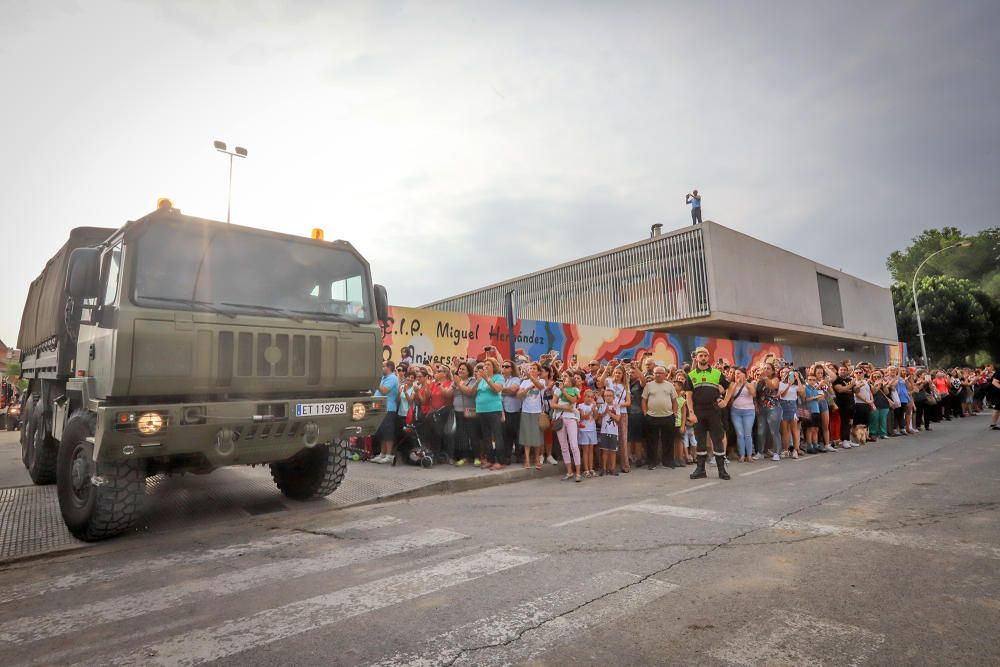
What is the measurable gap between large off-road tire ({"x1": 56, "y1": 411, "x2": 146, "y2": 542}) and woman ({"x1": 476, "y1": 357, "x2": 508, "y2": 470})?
4864 mm

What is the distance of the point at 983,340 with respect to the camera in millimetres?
46781

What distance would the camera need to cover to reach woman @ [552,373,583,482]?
334 inches

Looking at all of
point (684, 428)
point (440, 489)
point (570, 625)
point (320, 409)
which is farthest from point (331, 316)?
point (684, 428)

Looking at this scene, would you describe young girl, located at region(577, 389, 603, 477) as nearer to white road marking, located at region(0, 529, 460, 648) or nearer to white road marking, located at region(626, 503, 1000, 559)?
white road marking, located at region(626, 503, 1000, 559)

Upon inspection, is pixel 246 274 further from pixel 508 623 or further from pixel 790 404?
pixel 790 404

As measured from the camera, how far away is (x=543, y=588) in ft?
11.5

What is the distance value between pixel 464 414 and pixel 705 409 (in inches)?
147

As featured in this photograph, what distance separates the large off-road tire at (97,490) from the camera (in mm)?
4789

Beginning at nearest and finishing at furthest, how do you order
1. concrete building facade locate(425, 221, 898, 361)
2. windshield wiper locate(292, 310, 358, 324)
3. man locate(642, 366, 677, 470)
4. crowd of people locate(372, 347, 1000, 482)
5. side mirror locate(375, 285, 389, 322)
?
windshield wiper locate(292, 310, 358, 324) < side mirror locate(375, 285, 389, 322) < crowd of people locate(372, 347, 1000, 482) < man locate(642, 366, 677, 470) < concrete building facade locate(425, 221, 898, 361)

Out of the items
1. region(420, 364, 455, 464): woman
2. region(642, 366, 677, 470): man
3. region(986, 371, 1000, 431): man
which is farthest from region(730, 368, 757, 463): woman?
region(986, 371, 1000, 431): man

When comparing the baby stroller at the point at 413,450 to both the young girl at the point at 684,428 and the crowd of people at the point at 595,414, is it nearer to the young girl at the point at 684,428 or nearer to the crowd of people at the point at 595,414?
the crowd of people at the point at 595,414

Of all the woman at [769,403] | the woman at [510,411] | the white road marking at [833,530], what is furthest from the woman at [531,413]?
the woman at [769,403]

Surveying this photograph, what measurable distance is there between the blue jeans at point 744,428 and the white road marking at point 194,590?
23.6 feet

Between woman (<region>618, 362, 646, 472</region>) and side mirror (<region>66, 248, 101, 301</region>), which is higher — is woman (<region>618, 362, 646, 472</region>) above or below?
below
